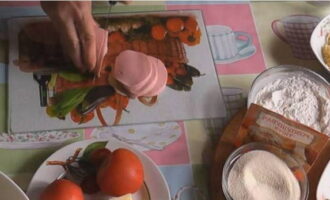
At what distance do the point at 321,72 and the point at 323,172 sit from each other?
10.2 inches

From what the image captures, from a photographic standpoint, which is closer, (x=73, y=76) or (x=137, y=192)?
(x=137, y=192)

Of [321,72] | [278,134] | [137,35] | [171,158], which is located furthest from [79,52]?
[321,72]

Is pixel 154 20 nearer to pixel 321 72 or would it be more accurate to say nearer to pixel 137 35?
pixel 137 35

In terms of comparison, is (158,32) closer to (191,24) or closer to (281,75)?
(191,24)

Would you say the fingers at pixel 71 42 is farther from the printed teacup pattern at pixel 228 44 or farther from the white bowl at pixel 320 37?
the white bowl at pixel 320 37

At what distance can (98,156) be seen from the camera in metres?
0.81

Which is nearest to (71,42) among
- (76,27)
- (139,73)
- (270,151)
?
(76,27)

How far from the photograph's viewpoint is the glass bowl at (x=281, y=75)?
93cm

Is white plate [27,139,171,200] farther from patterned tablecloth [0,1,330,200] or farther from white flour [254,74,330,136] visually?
white flour [254,74,330,136]

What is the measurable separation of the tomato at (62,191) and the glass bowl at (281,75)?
0.37 meters

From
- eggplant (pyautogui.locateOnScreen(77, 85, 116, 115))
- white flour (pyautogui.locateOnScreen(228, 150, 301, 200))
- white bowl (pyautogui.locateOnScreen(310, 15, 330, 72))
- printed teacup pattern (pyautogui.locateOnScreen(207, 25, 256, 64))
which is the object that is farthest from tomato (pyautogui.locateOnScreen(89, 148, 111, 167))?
white bowl (pyautogui.locateOnScreen(310, 15, 330, 72))

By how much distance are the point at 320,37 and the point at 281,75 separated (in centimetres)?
14

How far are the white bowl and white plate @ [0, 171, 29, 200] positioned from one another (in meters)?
0.63

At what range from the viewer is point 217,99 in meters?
0.95
